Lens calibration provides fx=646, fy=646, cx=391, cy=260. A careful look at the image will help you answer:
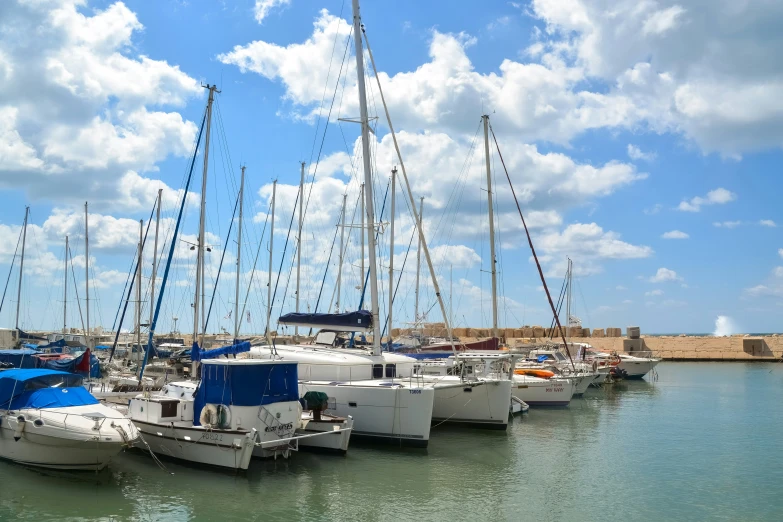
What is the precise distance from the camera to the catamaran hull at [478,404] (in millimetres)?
25719

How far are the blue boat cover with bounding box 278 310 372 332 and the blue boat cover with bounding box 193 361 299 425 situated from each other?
648cm

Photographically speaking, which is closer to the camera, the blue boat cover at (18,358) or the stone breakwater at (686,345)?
the blue boat cover at (18,358)

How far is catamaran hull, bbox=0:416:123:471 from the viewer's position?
1697cm

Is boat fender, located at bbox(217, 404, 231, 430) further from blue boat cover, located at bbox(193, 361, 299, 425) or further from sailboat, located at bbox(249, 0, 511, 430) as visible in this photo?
sailboat, located at bbox(249, 0, 511, 430)

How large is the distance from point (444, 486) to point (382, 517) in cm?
313

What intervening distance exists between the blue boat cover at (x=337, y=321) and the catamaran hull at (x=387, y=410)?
12.2 ft

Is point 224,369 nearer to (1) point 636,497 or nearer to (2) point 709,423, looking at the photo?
(1) point 636,497

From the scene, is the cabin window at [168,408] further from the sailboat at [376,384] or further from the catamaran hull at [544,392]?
the catamaran hull at [544,392]

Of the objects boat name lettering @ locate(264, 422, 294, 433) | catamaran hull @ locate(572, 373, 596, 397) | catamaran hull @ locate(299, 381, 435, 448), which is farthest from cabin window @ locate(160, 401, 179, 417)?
catamaran hull @ locate(572, 373, 596, 397)

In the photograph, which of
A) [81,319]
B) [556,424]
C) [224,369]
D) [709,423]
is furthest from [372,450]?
[81,319]

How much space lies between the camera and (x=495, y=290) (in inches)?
1368

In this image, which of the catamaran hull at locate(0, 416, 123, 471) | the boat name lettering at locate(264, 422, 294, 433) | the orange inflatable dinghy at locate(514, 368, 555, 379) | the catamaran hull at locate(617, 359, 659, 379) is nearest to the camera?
the catamaran hull at locate(0, 416, 123, 471)

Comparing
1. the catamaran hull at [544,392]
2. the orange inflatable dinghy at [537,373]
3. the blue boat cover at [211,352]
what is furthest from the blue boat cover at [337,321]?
the orange inflatable dinghy at [537,373]

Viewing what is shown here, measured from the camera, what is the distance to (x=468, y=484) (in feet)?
58.4
